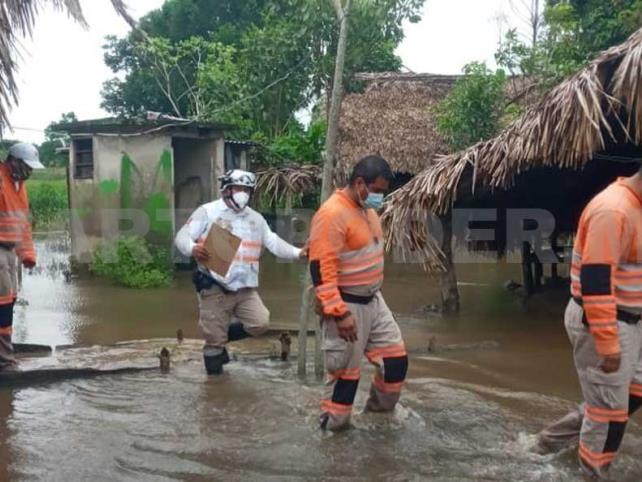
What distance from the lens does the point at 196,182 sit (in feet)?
51.9

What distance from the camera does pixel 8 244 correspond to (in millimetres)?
6980

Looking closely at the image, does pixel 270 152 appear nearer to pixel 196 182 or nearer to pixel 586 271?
pixel 196 182

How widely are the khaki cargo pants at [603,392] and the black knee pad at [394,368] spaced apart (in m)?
1.28

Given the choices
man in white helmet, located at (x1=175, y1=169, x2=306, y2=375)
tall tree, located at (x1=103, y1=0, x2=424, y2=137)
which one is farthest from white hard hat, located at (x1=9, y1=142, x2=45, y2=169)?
tall tree, located at (x1=103, y1=0, x2=424, y2=137)

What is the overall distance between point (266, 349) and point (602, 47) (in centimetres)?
915

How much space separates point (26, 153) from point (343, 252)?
9.66ft

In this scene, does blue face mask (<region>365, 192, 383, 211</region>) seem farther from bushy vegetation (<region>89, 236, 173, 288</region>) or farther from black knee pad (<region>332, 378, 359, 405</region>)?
bushy vegetation (<region>89, 236, 173, 288</region>)

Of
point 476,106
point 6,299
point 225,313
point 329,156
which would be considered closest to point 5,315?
point 6,299

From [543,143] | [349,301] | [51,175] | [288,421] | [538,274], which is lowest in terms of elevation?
[288,421]

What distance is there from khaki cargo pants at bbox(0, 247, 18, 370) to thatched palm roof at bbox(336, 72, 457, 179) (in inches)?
365

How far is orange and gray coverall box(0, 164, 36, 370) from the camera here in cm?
688

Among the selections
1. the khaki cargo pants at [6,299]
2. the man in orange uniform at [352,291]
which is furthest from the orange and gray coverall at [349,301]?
the khaki cargo pants at [6,299]

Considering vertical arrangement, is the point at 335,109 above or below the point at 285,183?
above

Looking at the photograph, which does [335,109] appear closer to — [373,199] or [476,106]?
[373,199]
